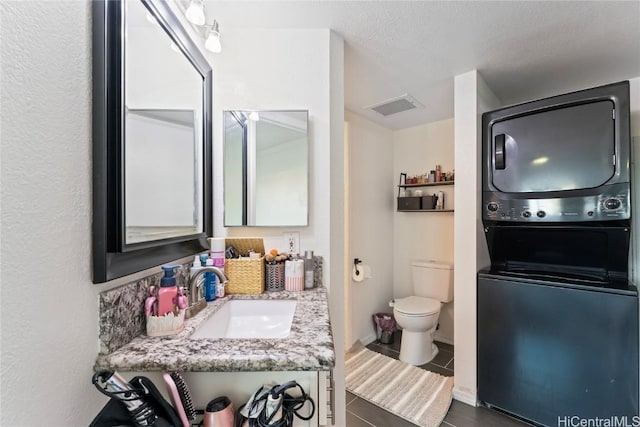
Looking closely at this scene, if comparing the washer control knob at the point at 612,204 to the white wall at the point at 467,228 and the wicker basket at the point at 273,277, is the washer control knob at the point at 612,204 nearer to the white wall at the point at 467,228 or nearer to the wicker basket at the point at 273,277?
the white wall at the point at 467,228

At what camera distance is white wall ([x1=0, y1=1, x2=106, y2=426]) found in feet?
1.73

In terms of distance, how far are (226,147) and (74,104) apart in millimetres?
792

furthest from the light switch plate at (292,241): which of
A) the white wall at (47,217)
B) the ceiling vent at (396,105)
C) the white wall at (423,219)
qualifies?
the white wall at (423,219)

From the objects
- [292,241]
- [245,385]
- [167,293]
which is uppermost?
[292,241]

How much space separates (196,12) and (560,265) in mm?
2539

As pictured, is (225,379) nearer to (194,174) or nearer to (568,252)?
(194,174)

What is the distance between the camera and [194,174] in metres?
1.28

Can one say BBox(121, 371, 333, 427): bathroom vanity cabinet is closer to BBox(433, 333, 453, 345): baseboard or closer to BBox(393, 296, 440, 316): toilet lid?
BBox(393, 296, 440, 316): toilet lid

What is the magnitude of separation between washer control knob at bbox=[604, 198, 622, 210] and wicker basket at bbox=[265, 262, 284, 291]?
1.87 metres

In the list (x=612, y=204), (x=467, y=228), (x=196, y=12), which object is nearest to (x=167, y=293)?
(x=196, y=12)

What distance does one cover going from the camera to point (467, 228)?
6.25 feet

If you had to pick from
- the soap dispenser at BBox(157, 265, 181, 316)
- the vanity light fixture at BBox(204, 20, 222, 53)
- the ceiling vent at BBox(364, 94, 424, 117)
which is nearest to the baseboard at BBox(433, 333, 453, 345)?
the ceiling vent at BBox(364, 94, 424, 117)

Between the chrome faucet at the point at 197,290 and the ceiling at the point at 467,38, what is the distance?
4.21 ft

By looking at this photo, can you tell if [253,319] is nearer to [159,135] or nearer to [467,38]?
[159,135]
